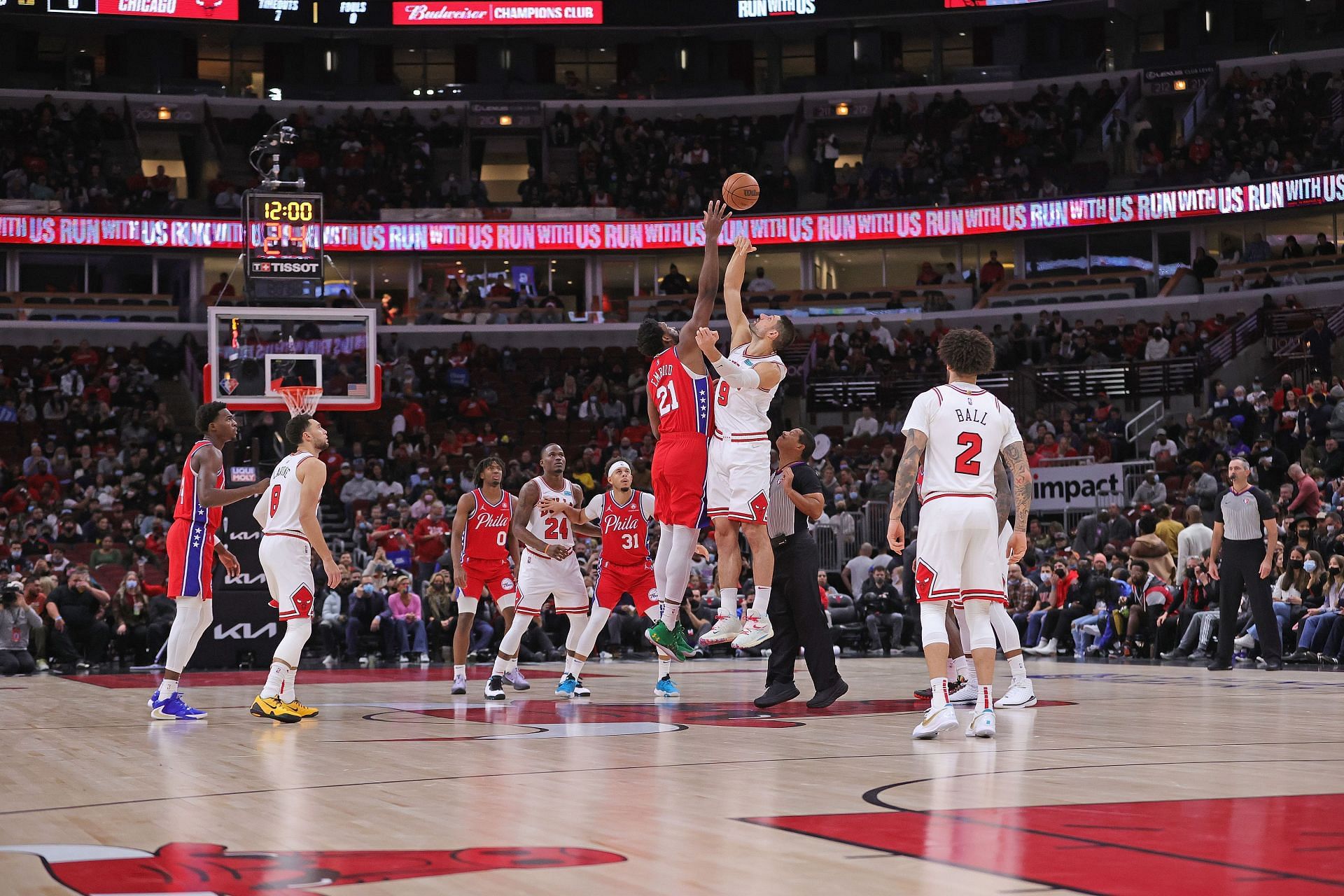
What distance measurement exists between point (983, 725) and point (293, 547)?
4769 mm

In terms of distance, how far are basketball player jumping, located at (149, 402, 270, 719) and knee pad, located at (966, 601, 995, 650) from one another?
4828 millimetres

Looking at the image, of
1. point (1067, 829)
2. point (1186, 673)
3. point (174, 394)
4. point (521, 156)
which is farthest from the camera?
point (521, 156)

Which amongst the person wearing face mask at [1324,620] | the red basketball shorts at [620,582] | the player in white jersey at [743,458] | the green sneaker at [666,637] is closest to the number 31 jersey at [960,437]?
the player in white jersey at [743,458]

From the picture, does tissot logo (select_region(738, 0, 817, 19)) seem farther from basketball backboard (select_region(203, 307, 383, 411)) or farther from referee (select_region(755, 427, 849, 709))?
referee (select_region(755, 427, 849, 709))

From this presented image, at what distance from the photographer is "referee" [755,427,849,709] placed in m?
9.54

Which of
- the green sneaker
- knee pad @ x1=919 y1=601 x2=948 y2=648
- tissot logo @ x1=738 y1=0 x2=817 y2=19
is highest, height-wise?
tissot logo @ x1=738 y1=0 x2=817 y2=19

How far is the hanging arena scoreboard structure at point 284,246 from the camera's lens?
65.9ft

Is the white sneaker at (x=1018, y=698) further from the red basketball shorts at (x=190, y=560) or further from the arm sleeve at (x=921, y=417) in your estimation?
the red basketball shorts at (x=190, y=560)

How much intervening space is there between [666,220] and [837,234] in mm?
4313

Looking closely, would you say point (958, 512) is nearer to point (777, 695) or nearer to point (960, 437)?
point (960, 437)

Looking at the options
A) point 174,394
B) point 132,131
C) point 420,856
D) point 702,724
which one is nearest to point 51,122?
point 132,131

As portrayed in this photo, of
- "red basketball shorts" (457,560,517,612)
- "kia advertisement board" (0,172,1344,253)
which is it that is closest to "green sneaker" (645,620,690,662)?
"red basketball shorts" (457,560,517,612)

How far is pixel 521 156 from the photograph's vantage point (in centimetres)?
4019

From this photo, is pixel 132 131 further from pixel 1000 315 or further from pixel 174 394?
pixel 1000 315
